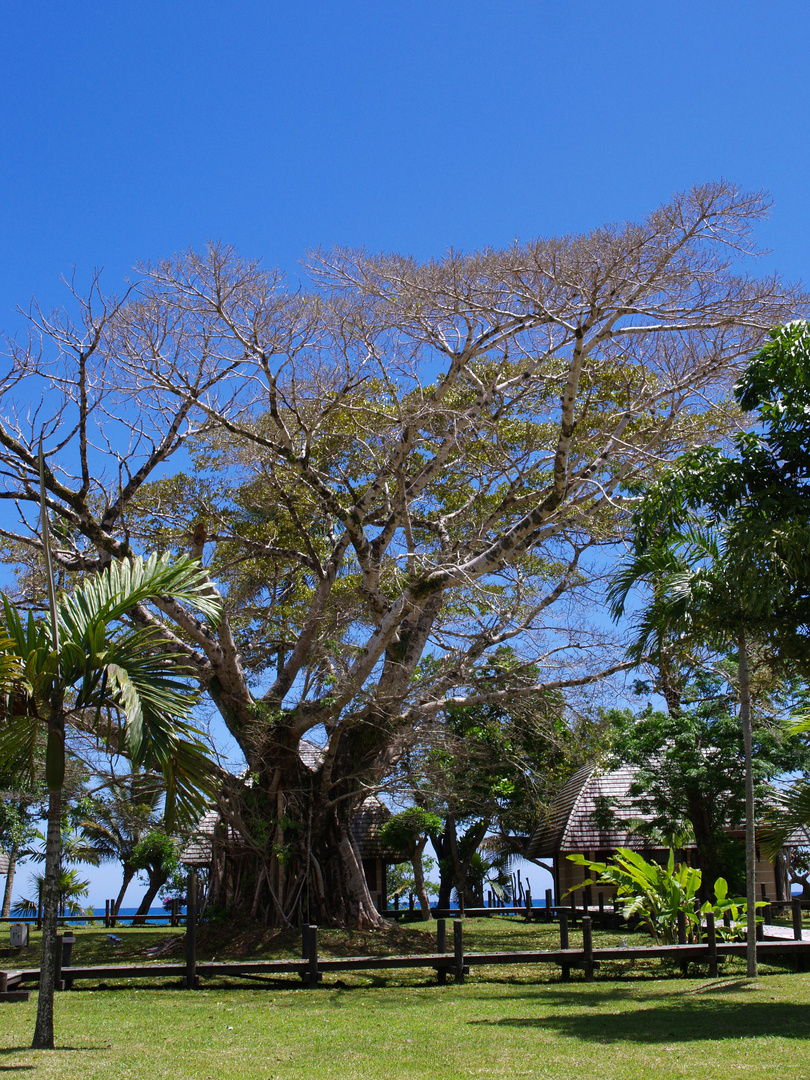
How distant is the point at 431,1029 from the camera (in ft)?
28.5

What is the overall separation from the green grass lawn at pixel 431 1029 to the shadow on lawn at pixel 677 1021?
0.02 metres

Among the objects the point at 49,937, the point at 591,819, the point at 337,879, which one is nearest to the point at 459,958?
the point at 337,879

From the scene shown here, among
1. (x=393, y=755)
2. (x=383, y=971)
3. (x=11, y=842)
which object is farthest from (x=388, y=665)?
(x=11, y=842)

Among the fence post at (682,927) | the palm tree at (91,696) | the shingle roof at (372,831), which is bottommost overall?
the fence post at (682,927)

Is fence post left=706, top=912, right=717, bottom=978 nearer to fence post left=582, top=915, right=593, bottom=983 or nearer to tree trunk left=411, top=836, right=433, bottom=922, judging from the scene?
fence post left=582, top=915, right=593, bottom=983

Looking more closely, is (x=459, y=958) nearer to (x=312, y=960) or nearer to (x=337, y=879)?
(x=312, y=960)

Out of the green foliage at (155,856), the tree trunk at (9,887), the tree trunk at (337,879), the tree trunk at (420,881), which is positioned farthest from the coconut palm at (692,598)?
the tree trunk at (9,887)

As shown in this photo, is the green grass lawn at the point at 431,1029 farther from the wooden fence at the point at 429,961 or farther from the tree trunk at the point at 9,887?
the tree trunk at the point at 9,887

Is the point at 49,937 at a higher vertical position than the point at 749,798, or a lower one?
lower

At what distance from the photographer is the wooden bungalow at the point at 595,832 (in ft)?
72.6

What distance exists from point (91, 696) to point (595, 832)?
61.0 ft

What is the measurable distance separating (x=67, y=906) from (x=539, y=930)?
2022 cm

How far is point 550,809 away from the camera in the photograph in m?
27.0

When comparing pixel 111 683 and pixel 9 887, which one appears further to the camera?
pixel 9 887
